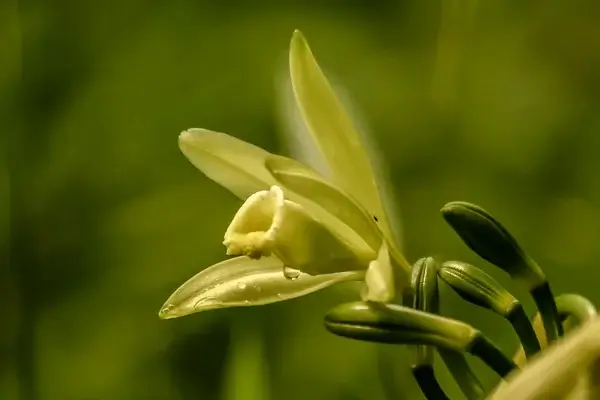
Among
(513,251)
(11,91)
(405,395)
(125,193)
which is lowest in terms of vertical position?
(405,395)

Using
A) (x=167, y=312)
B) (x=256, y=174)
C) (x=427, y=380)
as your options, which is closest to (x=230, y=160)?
(x=256, y=174)

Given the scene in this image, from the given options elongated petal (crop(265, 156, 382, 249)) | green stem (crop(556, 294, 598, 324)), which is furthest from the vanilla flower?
green stem (crop(556, 294, 598, 324))

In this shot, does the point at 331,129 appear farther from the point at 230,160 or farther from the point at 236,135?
the point at 236,135

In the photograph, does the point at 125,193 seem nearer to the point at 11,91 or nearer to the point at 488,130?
the point at 11,91

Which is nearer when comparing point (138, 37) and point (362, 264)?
point (362, 264)

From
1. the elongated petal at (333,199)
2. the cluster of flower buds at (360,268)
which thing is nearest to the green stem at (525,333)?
the cluster of flower buds at (360,268)

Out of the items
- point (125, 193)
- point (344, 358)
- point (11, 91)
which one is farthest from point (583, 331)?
point (11, 91)

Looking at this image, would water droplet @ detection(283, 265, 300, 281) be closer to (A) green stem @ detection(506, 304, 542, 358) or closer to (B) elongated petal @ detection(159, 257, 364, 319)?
(B) elongated petal @ detection(159, 257, 364, 319)
